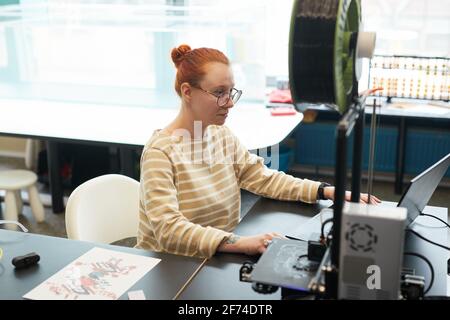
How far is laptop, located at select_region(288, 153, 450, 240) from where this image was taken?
60.0 inches

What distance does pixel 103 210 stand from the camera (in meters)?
1.92

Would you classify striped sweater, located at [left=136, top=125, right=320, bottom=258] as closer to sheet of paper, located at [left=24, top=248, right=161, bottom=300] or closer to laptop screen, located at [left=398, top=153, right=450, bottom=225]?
sheet of paper, located at [left=24, top=248, right=161, bottom=300]

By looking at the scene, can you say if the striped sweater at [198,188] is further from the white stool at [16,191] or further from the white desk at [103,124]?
the white stool at [16,191]

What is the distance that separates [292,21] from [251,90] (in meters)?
2.60

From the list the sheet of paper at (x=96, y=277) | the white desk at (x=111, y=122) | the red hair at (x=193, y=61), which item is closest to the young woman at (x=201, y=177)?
the red hair at (x=193, y=61)

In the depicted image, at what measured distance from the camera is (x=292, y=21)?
1.12 m

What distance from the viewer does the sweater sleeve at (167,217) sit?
1.54 m

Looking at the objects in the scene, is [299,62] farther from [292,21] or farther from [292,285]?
[292,285]

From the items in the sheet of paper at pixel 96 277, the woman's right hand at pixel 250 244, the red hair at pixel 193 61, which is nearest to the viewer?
the sheet of paper at pixel 96 277

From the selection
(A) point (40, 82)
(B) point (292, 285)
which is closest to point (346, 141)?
(B) point (292, 285)

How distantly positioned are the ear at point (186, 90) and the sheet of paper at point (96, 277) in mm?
523

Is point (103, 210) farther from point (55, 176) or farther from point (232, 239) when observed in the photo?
point (55, 176)

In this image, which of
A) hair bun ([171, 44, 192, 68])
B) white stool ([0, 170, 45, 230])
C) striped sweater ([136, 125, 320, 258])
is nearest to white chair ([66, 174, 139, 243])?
striped sweater ([136, 125, 320, 258])
